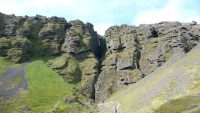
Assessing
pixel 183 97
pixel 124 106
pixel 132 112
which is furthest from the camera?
pixel 124 106

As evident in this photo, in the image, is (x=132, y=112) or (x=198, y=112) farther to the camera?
(x=132, y=112)

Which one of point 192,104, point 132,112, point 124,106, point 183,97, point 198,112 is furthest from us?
point 124,106

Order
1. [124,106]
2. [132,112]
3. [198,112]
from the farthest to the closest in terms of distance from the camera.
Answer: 1. [124,106]
2. [132,112]
3. [198,112]

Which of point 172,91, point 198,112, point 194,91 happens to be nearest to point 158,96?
point 172,91

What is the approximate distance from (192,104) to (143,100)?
4643 centimetres

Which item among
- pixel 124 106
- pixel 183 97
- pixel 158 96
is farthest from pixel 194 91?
pixel 124 106

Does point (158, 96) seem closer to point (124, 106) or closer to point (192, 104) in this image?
point (124, 106)

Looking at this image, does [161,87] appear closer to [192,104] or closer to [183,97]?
[183,97]

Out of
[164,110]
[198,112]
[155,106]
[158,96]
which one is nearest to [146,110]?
[155,106]

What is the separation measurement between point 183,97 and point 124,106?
36772 millimetres

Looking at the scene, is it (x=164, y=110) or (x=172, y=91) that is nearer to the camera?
(x=164, y=110)

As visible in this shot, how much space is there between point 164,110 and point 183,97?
80.0ft

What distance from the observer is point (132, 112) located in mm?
184375

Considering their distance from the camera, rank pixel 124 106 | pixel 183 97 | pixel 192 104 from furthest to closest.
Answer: pixel 124 106 → pixel 183 97 → pixel 192 104
